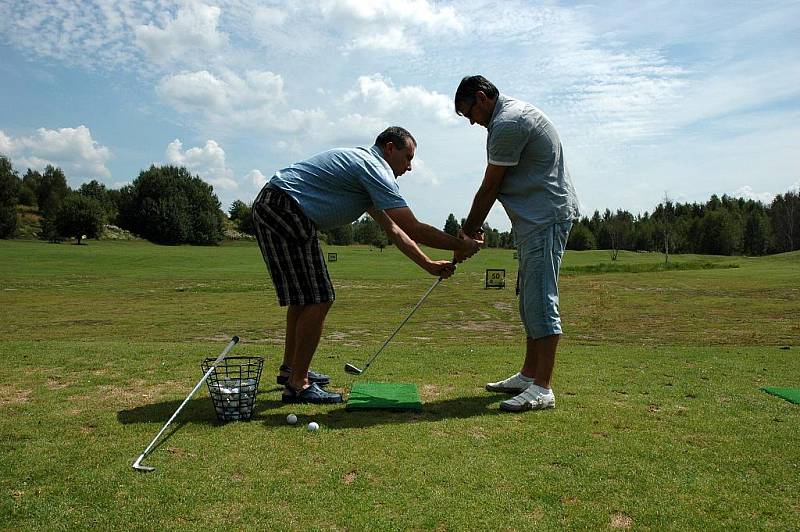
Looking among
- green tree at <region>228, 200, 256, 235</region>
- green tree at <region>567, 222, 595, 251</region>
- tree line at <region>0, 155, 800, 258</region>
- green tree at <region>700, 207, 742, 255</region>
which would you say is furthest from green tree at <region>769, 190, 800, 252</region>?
green tree at <region>228, 200, 256, 235</region>

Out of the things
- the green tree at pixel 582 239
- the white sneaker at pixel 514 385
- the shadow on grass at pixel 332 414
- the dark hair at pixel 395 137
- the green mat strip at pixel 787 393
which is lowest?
the shadow on grass at pixel 332 414

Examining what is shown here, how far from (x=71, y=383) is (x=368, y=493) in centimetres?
387

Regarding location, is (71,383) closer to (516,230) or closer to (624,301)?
(516,230)

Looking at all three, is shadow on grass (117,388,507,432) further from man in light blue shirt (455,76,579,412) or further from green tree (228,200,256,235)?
green tree (228,200,256,235)

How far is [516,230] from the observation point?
5320mm

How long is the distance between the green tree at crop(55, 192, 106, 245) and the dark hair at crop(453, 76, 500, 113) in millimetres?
82872

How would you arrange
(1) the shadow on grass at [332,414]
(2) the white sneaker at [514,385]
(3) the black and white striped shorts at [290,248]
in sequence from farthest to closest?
(2) the white sneaker at [514,385]
(3) the black and white striped shorts at [290,248]
(1) the shadow on grass at [332,414]

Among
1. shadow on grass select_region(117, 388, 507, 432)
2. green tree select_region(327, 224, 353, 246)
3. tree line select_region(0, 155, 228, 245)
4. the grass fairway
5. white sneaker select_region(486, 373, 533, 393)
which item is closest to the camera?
the grass fairway

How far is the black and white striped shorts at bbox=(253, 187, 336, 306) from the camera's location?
16.6 feet

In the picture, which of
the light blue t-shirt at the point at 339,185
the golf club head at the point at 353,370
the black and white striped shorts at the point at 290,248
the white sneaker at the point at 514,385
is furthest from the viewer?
the golf club head at the point at 353,370

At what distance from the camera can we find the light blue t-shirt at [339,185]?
→ 16.3 ft

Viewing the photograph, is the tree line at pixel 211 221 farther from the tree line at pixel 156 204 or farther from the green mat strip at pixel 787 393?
the green mat strip at pixel 787 393

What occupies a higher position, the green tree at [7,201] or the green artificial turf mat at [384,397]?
the green tree at [7,201]

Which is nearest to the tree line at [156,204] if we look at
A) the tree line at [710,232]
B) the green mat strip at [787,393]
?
the tree line at [710,232]
